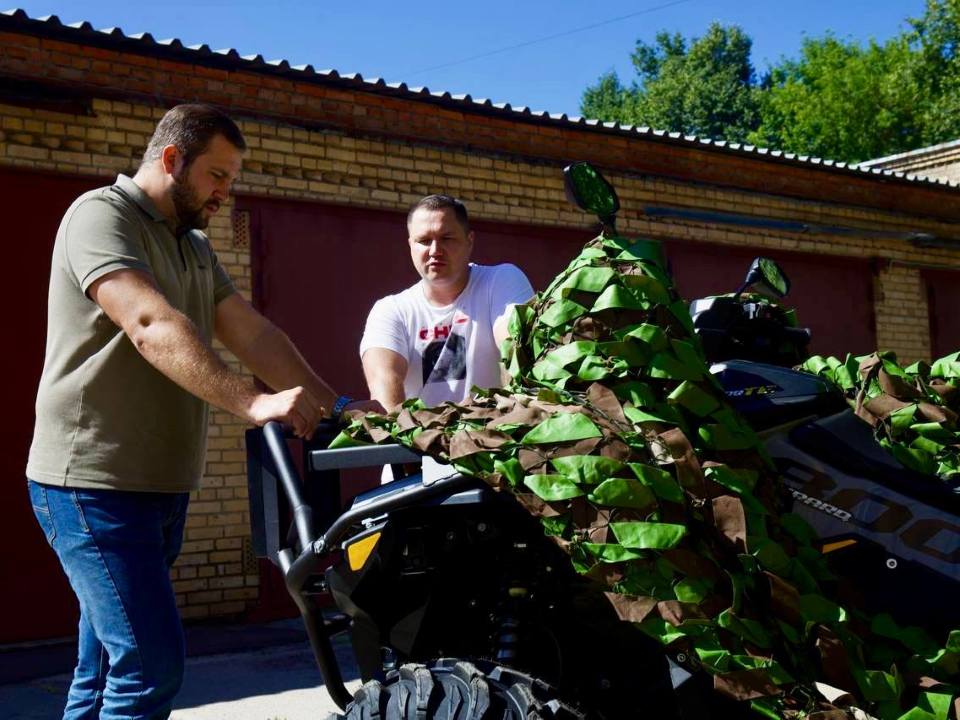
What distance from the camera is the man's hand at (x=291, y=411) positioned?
239cm

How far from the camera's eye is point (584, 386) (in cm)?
221

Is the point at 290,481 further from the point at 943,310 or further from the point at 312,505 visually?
the point at 943,310

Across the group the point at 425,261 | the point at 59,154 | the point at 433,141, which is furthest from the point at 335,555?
the point at 433,141

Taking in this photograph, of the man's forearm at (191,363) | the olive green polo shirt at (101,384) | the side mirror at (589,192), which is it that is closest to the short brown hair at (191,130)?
the olive green polo shirt at (101,384)

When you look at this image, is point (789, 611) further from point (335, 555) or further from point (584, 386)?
point (335, 555)

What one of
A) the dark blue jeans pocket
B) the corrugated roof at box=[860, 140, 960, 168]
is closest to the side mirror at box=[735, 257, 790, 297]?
the dark blue jeans pocket

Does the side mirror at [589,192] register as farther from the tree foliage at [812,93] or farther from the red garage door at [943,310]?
the tree foliage at [812,93]

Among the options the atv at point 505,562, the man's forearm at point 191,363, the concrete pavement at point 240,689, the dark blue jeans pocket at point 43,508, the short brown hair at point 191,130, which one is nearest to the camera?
the atv at point 505,562

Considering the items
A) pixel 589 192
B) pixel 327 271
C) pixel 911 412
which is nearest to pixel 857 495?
pixel 911 412

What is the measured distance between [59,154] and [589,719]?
5608 mm

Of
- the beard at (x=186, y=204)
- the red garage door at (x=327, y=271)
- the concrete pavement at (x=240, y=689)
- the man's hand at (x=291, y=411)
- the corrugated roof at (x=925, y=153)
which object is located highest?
the corrugated roof at (x=925, y=153)

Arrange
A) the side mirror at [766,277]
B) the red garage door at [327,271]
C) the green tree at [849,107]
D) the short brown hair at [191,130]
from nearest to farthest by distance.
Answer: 1. the short brown hair at [191,130]
2. the side mirror at [766,277]
3. the red garage door at [327,271]
4. the green tree at [849,107]

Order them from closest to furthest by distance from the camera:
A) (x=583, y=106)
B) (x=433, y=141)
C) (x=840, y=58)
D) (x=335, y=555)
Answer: (x=335, y=555) < (x=433, y=141) < (x=840, y=58) < (x=583, y=106)

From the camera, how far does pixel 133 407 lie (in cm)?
269
